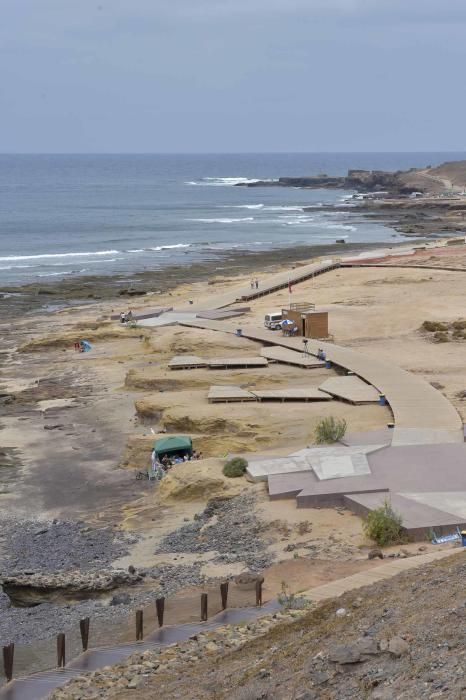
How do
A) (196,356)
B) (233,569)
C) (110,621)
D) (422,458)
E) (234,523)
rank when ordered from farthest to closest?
(196,356), (422,458), (234,523), (233,569), (110,621)

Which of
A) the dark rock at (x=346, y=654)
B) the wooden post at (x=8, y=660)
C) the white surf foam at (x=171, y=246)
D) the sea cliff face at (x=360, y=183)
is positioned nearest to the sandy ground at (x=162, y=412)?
the wooden post at (x=8, y=660)

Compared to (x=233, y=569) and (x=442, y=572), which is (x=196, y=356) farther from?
(x=442, y=572)

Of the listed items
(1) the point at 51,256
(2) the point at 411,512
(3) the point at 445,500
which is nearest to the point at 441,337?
(3) the point at 445,500

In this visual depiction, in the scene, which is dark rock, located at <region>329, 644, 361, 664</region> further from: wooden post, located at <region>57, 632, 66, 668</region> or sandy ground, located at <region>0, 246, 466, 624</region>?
sandy ground, located at <region>0, 246, 466, 624</region>

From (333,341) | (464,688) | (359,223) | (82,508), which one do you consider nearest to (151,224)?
(359,223)

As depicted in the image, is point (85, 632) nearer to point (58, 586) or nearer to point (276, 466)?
point (58, 586)

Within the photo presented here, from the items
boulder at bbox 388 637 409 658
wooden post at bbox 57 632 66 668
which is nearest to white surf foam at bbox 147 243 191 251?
wooden post at bbox 57 632 66 668

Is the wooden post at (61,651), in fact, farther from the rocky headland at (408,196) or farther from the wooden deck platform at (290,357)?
the rocky headland at (408,196)
